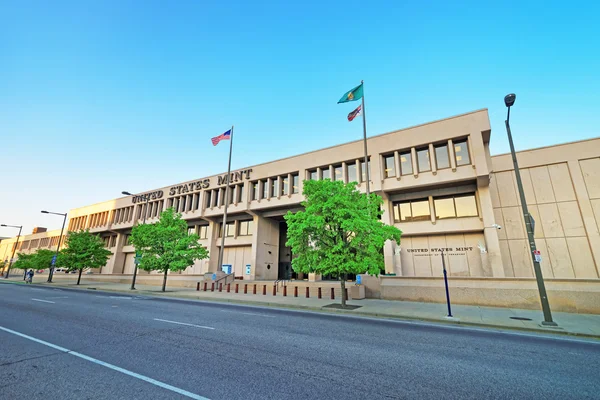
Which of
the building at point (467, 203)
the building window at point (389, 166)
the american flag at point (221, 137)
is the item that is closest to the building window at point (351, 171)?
the building at point (467, 203)

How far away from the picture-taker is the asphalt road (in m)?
4.08

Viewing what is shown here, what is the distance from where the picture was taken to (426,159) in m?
26.0

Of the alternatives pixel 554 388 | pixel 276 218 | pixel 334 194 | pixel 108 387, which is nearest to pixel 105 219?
pixel 276 218

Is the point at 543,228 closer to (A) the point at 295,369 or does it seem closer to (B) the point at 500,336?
(B) the point at 500,336

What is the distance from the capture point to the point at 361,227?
14461mm

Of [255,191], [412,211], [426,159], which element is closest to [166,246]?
[255,191]

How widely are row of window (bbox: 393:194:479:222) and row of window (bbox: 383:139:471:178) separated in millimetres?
3276

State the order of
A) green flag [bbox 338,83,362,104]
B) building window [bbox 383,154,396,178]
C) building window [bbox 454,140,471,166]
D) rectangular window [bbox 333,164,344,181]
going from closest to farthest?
green flag [bbox 338,83,362,104] → building window [bbox 454,140,471,166] → building window [bbox 383,154,396,178] → rectangular window [bbox 333,164,344,181]

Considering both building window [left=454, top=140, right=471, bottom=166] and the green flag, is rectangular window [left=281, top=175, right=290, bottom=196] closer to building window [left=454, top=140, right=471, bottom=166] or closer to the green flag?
the green flag

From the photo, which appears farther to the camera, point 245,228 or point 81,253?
point 245,228

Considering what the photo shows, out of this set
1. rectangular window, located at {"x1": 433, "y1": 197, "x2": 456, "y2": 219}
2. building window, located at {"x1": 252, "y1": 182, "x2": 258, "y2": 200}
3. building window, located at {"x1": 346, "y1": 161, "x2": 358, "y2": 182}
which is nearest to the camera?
rectangular window, located at {"x1": 433, "y1": 197, "x2": 456, "y2": 219}

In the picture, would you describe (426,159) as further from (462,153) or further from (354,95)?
(354,95)

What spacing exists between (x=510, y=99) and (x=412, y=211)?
1656cm

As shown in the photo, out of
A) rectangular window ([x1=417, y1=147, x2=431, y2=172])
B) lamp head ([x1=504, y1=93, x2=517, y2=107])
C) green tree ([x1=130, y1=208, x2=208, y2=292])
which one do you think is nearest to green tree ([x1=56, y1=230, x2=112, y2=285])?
green tree ([x1=130, y1=208, x2=208, y2=292])
